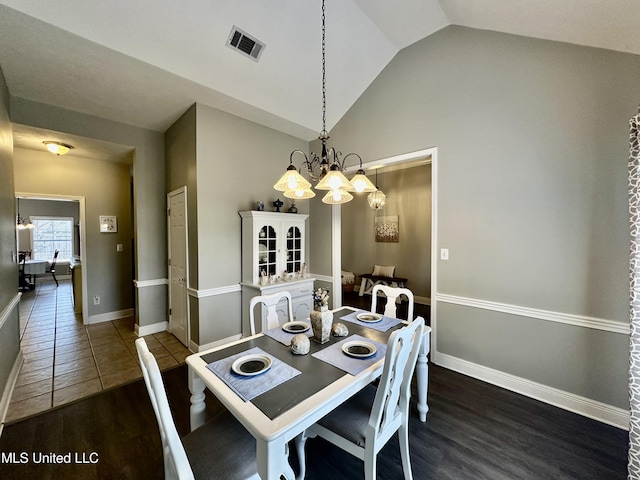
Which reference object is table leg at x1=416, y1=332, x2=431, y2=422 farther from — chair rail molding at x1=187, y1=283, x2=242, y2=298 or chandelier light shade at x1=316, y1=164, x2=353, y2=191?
chair rail molding at x1=187, y1=283, x2=242, y2=298

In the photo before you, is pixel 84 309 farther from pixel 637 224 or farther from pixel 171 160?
pixel 637 224

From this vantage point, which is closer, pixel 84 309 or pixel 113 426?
pixel 113 426

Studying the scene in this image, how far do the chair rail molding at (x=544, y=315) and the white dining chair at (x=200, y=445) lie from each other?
7.59 feet

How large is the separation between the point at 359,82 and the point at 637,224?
2.97 m

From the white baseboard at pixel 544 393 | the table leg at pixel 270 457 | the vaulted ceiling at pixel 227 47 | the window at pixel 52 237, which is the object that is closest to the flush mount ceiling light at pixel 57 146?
the vaulted ceiling at pixel 227 47

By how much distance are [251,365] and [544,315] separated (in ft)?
7.99

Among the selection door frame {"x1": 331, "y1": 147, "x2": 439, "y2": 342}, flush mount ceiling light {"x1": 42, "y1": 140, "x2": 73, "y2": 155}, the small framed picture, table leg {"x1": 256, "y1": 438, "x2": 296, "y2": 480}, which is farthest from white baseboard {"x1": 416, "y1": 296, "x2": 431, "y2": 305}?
flush mount ceiling light {"x1": 42, "y1": 140, "x2": 73, "y2": 155}

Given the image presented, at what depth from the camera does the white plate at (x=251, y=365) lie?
130 centimetres

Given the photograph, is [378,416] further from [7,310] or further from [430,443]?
[7,310]

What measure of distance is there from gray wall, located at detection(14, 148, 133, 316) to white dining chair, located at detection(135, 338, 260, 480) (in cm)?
428

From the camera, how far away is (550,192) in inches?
85.0

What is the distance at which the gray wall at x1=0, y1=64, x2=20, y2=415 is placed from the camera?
84.4 inches

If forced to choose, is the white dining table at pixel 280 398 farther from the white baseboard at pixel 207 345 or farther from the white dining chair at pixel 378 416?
the white baseboard at pixel 207 345

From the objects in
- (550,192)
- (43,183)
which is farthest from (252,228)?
(43,183)
